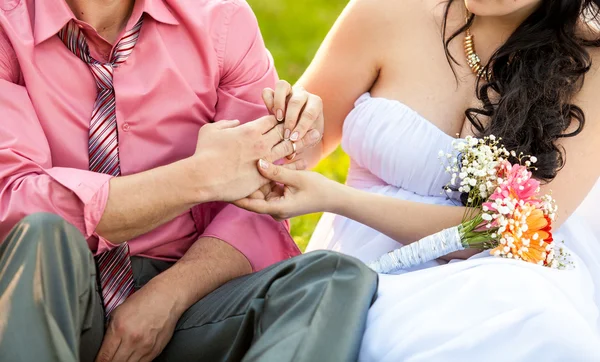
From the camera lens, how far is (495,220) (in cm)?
264

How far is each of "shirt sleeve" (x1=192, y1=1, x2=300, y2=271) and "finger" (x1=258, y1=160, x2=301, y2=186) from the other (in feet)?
0.59

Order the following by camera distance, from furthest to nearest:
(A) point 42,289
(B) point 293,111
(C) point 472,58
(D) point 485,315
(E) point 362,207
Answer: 1. (C) point 472,58
2. (E) point 362,207
3. (B) point 293,111
4. (D) point 485,315
5. (A) point 42,289

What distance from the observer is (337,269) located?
2363mm

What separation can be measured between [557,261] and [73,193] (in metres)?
1.48

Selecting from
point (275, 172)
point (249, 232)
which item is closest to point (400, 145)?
point (275, 172)

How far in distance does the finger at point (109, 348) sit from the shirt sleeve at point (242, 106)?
51 cm

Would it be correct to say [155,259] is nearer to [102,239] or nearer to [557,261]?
[102,239]

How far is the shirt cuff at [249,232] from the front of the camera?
2.88 m

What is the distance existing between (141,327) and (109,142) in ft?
1.96

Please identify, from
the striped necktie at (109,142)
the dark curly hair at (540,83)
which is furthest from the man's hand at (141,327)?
the dark curly hair at (540,83)

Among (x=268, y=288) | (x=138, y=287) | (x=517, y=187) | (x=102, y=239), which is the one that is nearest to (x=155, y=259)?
(x=138, y=287)

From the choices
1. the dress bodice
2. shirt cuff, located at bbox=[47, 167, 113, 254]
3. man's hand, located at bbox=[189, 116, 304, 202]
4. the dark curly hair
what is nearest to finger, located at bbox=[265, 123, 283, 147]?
man's hand, located at bbox=[189, 116, 304, 202]

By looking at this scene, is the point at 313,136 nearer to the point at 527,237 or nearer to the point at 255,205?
the point at 255,205

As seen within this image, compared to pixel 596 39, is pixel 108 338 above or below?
below
